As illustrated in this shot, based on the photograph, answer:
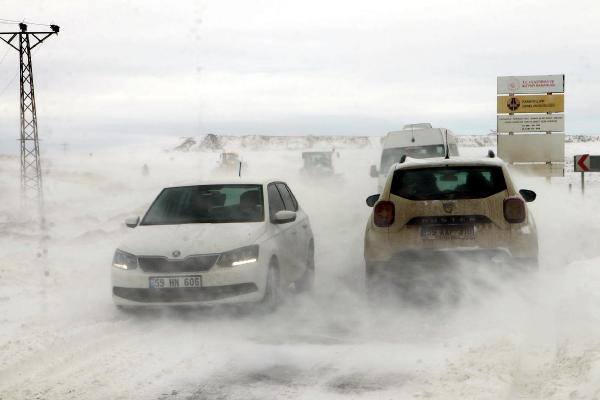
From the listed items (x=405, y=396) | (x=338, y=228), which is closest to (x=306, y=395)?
(x=405, y=396)

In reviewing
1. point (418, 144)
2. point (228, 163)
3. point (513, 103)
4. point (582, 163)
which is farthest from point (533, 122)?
point (228, 163)

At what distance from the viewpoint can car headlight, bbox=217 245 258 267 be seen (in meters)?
7.51

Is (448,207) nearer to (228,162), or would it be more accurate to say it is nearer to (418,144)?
(418,144)

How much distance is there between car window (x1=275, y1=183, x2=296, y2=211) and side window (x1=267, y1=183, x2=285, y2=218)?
0.47ft

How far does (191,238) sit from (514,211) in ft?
11.4

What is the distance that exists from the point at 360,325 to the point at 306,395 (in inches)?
101

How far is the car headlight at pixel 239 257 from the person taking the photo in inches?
296

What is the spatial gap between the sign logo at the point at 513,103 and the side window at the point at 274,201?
20.5 meters

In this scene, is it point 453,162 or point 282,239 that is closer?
point 453,162

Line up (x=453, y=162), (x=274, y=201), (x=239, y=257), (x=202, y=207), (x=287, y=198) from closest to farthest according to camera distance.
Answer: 1. (x=239, y=257)
2. (x=453, y=162)
3. (x=202, y=207)
4. (x=274, y=201)
5. (x=287, y=198)

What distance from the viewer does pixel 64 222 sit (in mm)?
22656

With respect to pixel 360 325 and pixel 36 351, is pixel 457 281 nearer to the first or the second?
pixel 360 325

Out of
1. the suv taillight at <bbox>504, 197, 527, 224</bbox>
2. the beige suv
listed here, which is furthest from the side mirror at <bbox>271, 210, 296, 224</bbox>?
the suv taillight at <bbox>504, 197, 527, 224</bbox>

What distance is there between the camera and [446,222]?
25.1 feet
